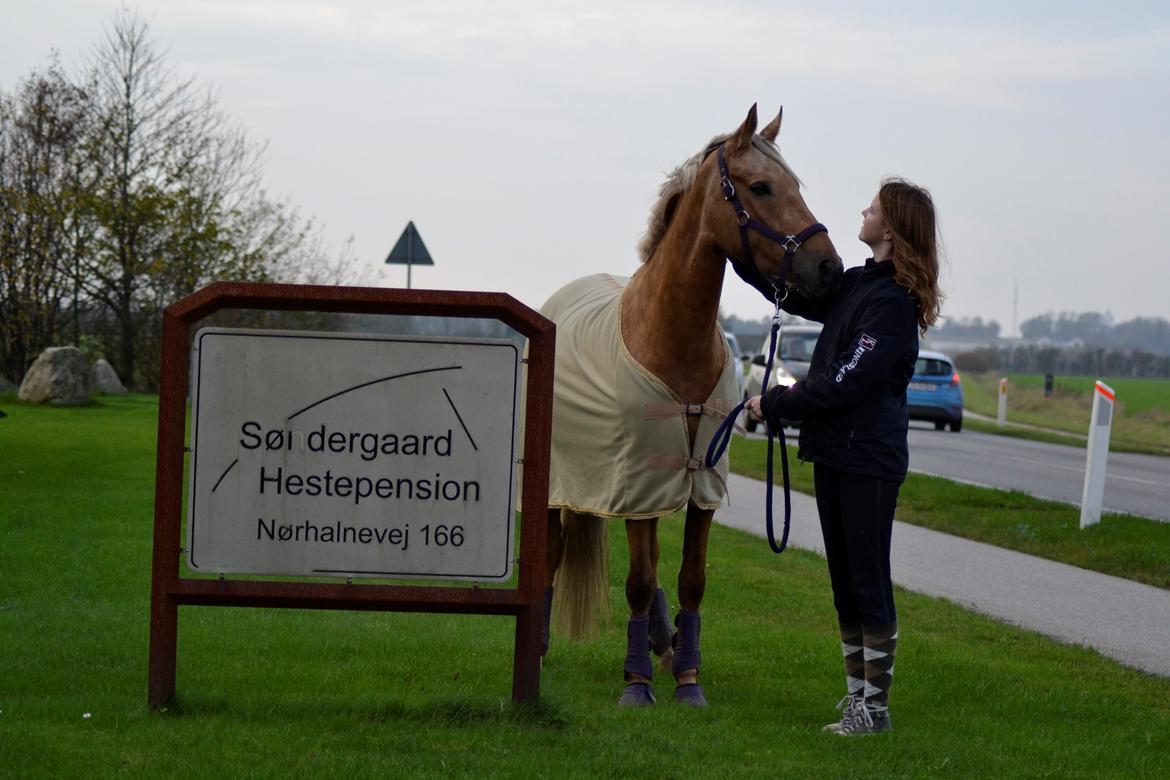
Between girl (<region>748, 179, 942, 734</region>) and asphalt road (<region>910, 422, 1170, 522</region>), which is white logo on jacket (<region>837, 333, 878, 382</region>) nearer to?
girl (<region>748, 179, 942, 734</region>)

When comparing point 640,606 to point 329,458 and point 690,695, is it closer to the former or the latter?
point 690,695

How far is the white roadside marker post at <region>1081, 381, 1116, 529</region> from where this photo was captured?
1255 cm

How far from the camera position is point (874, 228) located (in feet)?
17.7

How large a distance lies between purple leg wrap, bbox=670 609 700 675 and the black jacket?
3.27 feet

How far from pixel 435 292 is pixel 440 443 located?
54 centimetres

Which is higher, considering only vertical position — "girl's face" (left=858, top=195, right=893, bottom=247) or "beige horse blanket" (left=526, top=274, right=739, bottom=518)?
"girl's face" (left=858, top=195, right=893, bottom=247)

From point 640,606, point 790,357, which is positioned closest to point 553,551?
point 640,606

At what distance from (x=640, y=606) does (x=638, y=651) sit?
8.9 inches

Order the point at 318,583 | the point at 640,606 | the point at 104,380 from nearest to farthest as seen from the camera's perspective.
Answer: the point at 318,583
the point at 640,606
the point at 104,380

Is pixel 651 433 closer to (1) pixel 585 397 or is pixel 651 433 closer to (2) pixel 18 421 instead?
(1) pixel 585 397

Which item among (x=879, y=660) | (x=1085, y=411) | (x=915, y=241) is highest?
(x=915, y=241)

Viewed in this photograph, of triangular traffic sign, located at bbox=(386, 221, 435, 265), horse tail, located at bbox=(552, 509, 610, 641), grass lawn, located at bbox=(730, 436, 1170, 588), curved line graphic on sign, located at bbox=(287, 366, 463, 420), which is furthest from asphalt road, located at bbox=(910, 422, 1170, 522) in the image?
curved line graphic on sign, located at bbox=(287, 366, 463, 420)

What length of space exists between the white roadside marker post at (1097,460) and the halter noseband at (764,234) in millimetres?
7718

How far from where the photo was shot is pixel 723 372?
595 centimetres
